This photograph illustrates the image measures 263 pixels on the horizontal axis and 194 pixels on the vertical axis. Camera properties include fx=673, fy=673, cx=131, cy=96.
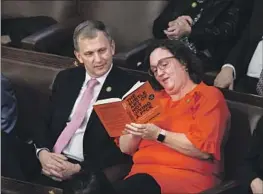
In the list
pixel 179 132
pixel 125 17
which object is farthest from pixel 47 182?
pixel 125 17

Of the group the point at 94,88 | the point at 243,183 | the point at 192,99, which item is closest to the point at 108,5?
the point at 94,88

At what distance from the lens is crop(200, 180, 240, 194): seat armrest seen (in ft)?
6.59

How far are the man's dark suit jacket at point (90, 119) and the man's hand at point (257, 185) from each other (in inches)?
20.9

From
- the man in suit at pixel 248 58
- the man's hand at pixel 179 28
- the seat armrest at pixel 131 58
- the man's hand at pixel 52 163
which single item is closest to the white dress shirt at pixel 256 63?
the man in suit at pixel 248 58

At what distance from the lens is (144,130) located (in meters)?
2.21

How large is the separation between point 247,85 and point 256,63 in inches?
3.8

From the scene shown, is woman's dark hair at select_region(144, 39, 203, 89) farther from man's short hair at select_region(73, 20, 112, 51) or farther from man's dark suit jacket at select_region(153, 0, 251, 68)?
man's dark suit jacket at select_region(153, 0, 251, 68)

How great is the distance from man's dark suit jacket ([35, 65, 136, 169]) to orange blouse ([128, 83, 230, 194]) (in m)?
0.13

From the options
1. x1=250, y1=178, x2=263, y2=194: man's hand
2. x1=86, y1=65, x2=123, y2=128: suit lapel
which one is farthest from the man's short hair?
x1=250, y1=178, x2=263, y2=194: man's hand

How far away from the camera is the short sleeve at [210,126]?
2246 mm

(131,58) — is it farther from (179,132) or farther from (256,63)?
(179,132)

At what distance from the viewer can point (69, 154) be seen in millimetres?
2541

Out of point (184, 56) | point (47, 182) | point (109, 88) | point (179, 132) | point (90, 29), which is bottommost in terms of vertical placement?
point (47, 182)

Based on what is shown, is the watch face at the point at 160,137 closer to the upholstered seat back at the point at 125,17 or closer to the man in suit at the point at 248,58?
the man in suit at the point at 248,58
